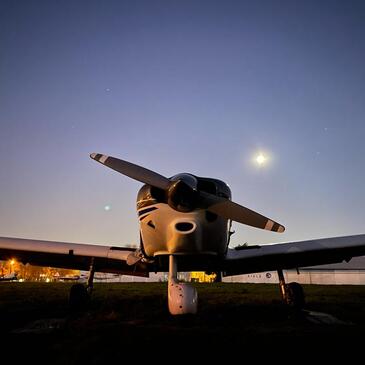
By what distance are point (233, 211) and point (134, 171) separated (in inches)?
94.0

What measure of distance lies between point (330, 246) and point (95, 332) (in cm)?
684

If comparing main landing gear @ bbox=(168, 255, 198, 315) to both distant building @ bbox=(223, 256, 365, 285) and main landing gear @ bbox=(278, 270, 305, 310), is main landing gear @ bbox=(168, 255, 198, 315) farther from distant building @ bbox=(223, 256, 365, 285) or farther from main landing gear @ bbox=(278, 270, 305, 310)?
distant building @ bbox=(223, 256, 365, 285)

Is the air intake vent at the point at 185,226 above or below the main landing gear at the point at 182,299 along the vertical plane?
above

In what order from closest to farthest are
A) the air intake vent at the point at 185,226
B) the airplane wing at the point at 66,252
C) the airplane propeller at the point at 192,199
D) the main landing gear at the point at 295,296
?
the airplane propeller at the point at 192,199
the air intake vent at the point at 185,226
the main landing gear at the point at 295,296
the airplane wing at the point at 66,252

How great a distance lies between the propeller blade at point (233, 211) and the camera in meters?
6.74

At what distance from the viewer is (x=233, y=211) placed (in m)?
6.83

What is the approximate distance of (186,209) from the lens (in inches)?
259

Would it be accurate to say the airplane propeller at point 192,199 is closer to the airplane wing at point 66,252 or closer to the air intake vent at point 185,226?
the air intake vent at point 185,226

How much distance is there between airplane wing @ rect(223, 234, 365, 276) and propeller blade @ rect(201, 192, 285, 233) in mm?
2289

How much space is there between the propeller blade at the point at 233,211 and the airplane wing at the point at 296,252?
2.29m

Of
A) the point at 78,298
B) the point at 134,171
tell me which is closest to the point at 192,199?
the point at 134,171

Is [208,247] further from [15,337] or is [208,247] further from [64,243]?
[64,243]

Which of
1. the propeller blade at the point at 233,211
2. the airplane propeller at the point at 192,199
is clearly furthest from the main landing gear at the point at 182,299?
the propeller blade at the point at 233,211

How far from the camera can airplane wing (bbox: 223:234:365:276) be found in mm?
8870
